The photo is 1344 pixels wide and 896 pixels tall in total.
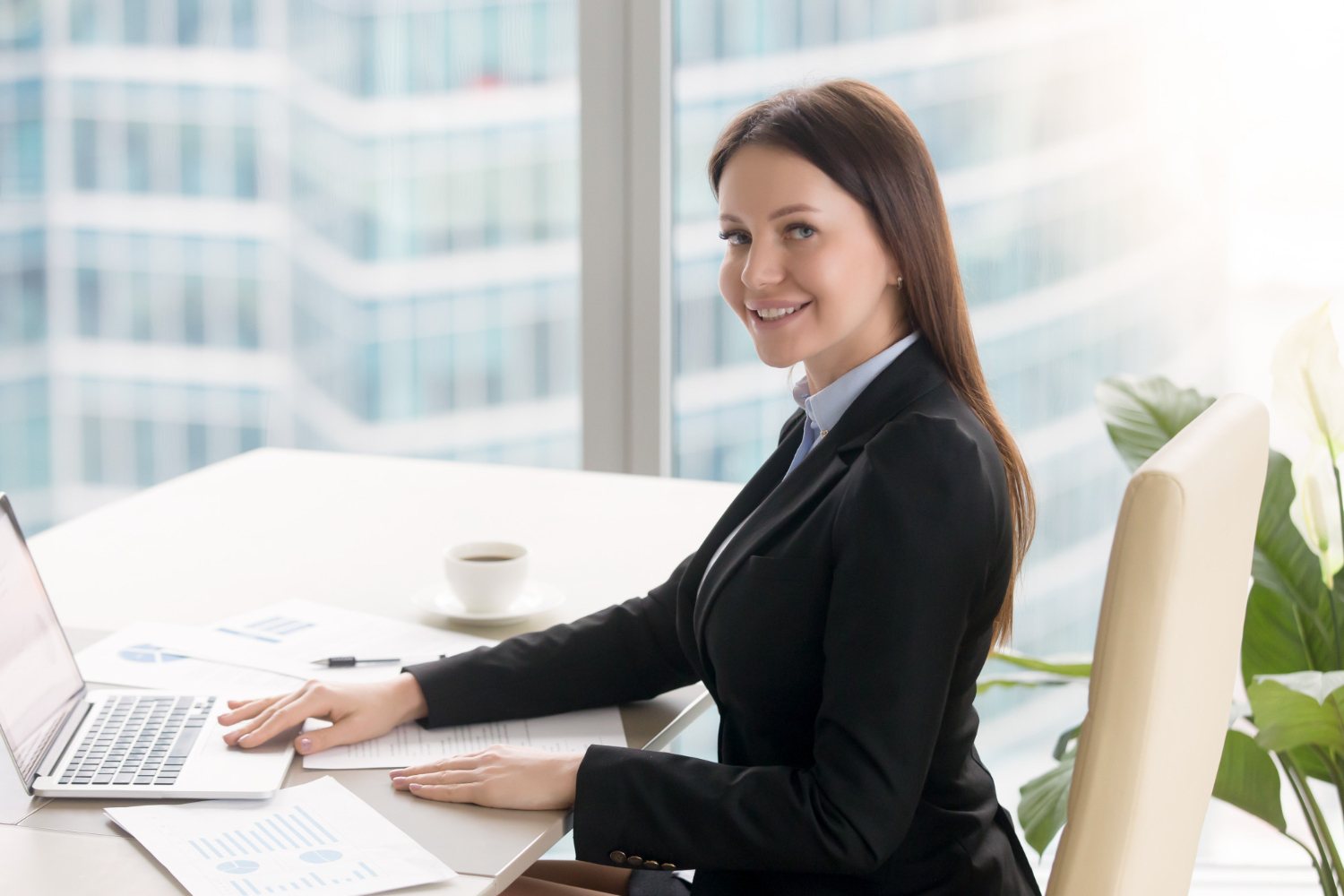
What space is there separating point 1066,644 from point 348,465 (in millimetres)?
1374

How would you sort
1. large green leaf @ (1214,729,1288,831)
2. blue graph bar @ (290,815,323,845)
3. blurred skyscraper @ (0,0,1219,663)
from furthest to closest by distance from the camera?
blurred skyscraper @ (0,0,1219,663) → large green leaf @ (1214,729,1288,831) → blue graph bar @ (290,815,323,845)

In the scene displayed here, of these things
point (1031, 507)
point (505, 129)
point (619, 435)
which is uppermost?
point (505, 129)

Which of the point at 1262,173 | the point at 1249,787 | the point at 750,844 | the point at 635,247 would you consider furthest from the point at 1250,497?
the point at 635,247

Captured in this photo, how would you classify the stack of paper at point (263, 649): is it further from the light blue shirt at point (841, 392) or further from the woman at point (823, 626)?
the light blue shirt at point (841, 392)

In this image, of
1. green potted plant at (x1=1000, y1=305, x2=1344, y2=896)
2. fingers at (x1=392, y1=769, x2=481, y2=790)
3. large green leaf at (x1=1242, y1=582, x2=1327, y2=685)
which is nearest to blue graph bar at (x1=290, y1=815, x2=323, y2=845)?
fingers at (x1=392, y1=769, x2=481, y2=790)

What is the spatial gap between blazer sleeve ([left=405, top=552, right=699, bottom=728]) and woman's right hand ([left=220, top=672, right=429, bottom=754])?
21 millimetres

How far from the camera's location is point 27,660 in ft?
4.35

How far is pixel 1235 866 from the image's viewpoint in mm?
2773

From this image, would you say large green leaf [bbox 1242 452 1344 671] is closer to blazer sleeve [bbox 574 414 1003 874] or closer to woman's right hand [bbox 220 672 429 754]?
blazer sleeve [bbox 574 414 1003 874]

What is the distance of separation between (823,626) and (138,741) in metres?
0.63

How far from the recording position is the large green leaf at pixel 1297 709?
1829mm

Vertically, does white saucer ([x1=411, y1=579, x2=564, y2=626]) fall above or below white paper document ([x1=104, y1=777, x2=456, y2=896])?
below

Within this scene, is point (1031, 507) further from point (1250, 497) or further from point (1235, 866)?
point (1235, 866)

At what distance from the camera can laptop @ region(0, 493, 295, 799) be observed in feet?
4.11
